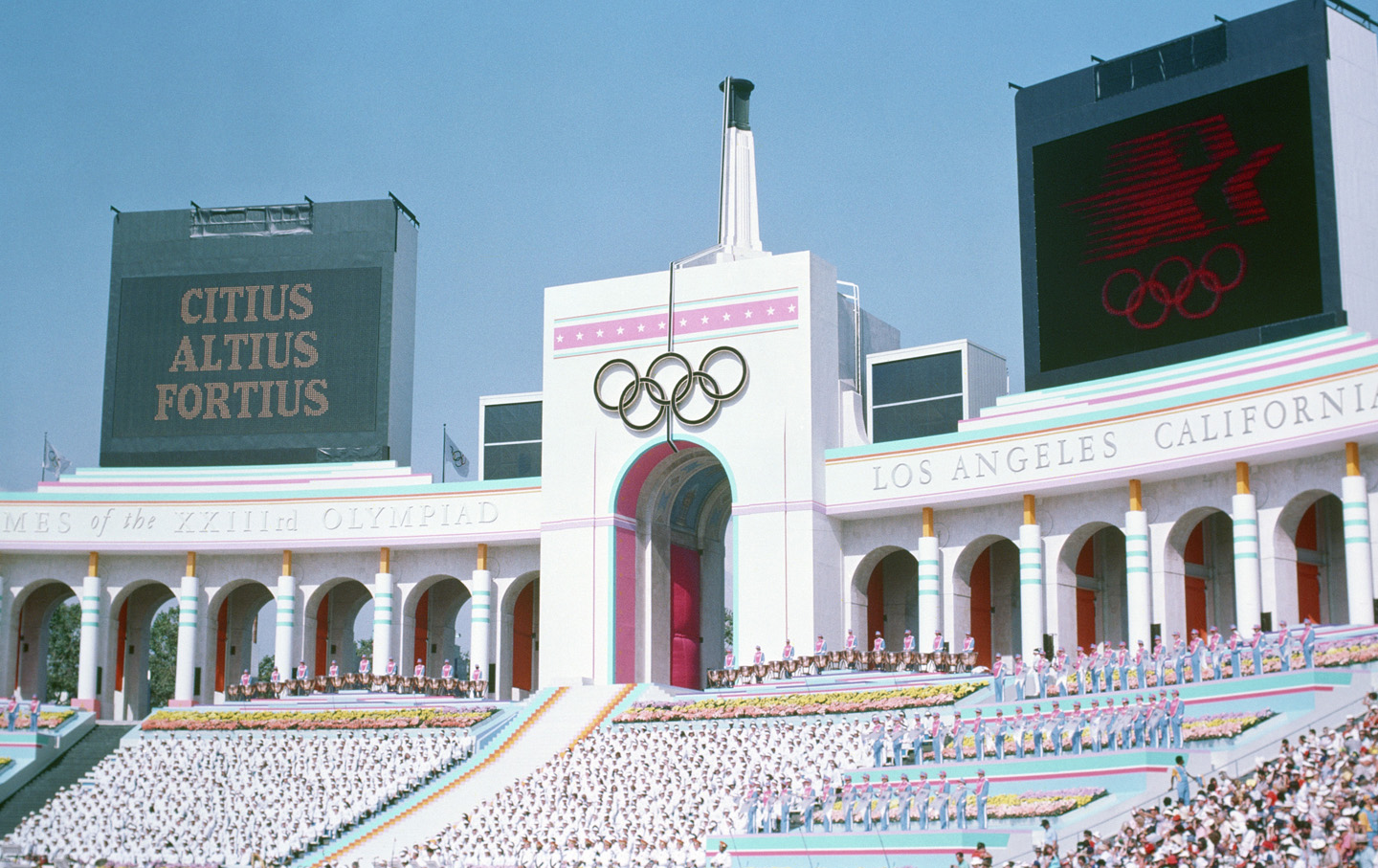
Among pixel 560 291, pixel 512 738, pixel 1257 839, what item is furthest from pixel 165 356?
pixel 1257 839

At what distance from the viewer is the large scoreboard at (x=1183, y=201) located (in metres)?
49.0

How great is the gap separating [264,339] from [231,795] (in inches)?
837

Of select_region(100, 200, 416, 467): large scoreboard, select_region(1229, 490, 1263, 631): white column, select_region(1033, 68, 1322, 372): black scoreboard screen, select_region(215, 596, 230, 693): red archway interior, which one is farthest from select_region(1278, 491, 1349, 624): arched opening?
select_region(215, 596, 230, 693): red archway interior

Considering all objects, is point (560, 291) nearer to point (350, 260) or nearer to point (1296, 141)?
point (350, 260)

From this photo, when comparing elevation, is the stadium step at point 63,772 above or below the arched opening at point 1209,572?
below

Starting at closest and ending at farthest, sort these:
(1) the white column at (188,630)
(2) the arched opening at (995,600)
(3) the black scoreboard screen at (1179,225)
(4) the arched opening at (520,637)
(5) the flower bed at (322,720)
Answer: (3) the black scoreboard screen at (1179,225), (5) the flower bed at (322,720), (2) the arched opening at (995,600), (4) the arched opening at (520,637), (1) the white column at (188,630)

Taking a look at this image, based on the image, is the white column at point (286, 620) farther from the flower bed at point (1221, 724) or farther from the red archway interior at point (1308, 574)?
the flower bed at point (1221, 724)

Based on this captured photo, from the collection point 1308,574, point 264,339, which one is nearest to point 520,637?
point 264,339

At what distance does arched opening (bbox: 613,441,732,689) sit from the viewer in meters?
59.2

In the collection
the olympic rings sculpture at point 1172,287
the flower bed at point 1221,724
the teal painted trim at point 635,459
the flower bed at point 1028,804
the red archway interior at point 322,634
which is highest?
the olympic rings sculpture at point 1172,287

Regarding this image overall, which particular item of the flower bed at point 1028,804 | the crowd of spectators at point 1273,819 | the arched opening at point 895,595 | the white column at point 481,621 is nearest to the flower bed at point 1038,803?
the flower bed at point 1028,804

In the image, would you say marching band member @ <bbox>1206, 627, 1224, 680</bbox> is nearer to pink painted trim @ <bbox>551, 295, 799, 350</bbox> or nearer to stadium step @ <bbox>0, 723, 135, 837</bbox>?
pink painted trim @ <bbox>551, 295, 799, 350</bbox>

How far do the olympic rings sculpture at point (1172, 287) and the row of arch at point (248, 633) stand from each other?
23.3 metres

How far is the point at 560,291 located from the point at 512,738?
55.7ft
